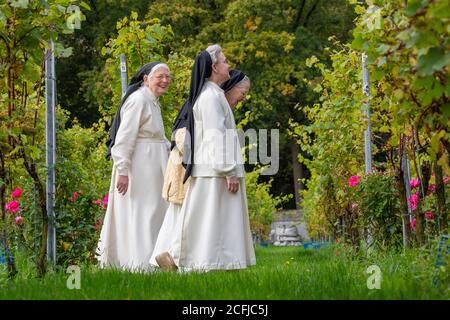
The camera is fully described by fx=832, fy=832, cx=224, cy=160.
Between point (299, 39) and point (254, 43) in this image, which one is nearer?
Result: point (254, 43)

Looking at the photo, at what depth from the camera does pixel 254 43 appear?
24.7 metres

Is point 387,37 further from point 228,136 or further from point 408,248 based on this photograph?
point 408,248

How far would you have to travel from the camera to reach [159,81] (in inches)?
298

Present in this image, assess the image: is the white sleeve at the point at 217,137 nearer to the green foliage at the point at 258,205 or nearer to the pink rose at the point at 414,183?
the pink rose at the point at 414,183

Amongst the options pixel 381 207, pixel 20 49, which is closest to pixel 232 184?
pixel 20 49

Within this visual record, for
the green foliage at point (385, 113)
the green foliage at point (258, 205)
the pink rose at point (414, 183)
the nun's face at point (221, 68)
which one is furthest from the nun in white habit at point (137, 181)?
the green foliage at point (258, 205)

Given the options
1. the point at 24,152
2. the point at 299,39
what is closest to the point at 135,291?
the point at 24,152

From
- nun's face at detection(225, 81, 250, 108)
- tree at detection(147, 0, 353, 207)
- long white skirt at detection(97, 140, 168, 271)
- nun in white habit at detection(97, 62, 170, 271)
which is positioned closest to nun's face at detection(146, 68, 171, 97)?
nun in white habit at detection(97, 62, 170, 271)

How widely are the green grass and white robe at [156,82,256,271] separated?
61cm

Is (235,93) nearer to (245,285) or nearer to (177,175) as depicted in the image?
(177,175)

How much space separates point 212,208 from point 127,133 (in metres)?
1.43

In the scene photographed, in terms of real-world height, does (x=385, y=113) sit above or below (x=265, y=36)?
below

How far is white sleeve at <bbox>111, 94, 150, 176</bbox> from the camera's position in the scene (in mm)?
7277

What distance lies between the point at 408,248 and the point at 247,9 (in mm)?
18207
